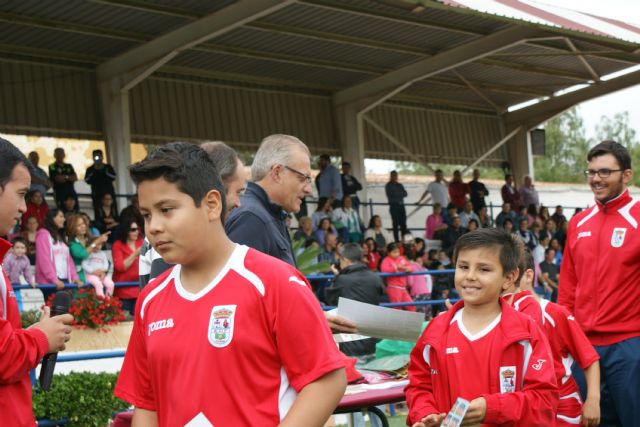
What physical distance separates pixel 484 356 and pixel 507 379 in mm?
123

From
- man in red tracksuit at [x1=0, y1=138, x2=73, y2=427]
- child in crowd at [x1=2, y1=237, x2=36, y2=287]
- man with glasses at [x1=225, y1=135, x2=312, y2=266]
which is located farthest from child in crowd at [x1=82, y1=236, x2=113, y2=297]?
man in red tracksuit at [x1=0, y1=138, x2=73, y2=427]

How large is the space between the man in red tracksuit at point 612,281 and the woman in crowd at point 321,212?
12272 mm

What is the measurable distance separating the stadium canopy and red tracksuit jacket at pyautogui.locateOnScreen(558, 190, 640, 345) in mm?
9326

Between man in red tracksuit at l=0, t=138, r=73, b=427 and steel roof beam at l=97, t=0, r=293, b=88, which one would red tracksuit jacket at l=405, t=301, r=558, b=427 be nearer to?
man in red tracksuit at l=0, t=138, r=73, b=427

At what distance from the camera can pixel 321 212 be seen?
18.9 m

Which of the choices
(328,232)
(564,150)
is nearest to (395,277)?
(328,232)

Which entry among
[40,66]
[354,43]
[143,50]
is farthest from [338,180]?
[40,66]

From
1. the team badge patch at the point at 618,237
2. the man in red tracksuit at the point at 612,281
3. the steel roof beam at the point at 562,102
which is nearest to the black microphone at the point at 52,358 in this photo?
the man in red tracksuit at the point at 612,281

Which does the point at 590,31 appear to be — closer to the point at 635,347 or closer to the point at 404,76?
the point at 404,76

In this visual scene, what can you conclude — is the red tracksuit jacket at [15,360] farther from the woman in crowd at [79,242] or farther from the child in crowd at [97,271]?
the woman in crowd at [79,242]

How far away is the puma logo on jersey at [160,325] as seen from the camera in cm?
278

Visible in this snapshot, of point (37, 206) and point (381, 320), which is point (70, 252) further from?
point (381, 320)

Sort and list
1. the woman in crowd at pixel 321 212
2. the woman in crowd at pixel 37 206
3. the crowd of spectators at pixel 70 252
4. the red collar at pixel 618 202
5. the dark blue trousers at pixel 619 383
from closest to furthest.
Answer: the dark blue trousers at pixel 619 383 → the red collar at pixel 618 202 → the crowd of spectators at pixel 70 252 → the woman in crowd at pixel 37 206 → the woman in crowd at pixel 321 212

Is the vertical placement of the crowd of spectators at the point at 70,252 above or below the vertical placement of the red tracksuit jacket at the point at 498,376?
above
